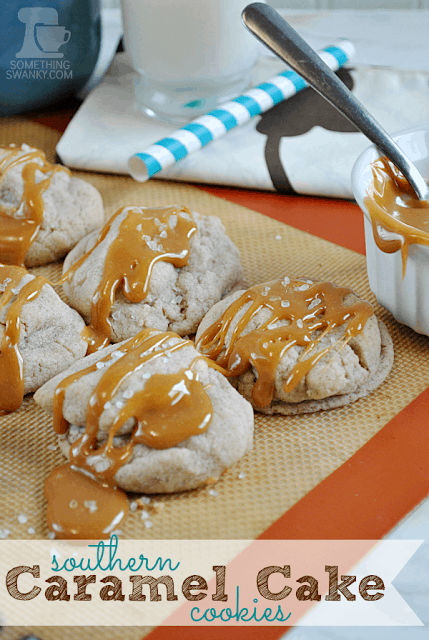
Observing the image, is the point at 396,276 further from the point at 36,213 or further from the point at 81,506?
the point at 36,213

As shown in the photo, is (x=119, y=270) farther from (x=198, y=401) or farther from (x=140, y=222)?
(x=198, y=401)

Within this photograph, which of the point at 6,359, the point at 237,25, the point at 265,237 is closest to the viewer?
the point at 6,359

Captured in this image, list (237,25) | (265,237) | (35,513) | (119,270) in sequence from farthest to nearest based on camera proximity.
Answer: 1. (237,25)
2. (265,237)
3. (119,270)
4. (35,513)

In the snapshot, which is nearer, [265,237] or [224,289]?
[224,289]

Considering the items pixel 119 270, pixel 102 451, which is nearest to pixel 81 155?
pixel 119 270

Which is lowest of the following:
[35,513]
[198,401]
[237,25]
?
[35,513]

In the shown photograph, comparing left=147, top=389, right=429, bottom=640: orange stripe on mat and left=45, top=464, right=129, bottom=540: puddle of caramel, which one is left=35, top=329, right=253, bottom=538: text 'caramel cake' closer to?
left=45, top=464, right=129, bottom=540: puddle of caramel

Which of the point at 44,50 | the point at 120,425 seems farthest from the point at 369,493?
the point at 44,50
